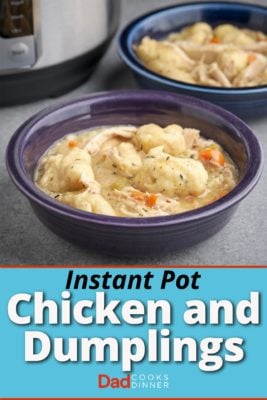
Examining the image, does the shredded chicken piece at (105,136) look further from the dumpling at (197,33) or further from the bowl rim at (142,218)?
the dumpling at (197,33)

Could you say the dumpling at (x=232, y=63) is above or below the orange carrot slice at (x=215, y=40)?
above

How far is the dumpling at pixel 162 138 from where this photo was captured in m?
1.22

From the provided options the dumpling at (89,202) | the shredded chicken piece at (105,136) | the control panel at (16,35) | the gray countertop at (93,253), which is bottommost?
the gray countertop at (93,253)

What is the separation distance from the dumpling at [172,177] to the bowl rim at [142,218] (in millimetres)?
65

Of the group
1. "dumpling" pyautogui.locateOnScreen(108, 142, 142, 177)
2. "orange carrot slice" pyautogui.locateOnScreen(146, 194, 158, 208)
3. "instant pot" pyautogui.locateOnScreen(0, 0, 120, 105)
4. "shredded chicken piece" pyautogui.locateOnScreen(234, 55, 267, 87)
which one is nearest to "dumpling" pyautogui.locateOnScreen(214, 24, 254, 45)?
"shredded chicken piece" pyautogui.locateOnScreen(234, 55, 267, 87)

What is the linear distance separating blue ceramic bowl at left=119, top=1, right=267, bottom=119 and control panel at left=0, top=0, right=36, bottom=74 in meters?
0.19

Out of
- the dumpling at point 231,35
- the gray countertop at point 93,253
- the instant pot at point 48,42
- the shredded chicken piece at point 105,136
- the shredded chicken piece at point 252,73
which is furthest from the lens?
the dumpling at point 231,35

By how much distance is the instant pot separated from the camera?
1.35 metres

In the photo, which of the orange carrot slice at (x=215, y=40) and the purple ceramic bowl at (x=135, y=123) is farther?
the orange carrot slice at (x=215, y=40)

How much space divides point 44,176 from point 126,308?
0.28 meters

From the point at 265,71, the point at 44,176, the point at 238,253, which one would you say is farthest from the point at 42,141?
the point at 265,71

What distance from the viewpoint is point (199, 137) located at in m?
1.28

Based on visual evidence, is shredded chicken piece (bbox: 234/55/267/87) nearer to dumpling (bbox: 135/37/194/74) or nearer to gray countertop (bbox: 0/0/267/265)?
dumpling (bbox: 135/37/194/74)

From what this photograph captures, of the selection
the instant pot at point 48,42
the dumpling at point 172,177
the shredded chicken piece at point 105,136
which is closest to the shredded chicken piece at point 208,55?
the instant pot at point 48,42
